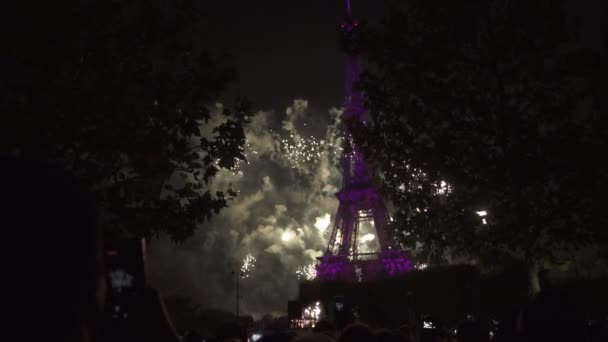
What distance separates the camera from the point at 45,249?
1.28m

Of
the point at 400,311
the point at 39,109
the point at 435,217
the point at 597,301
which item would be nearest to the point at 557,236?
the point at 435,217

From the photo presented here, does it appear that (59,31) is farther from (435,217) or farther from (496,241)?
(496,241)

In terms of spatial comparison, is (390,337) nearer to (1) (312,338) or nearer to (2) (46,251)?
(1) (312,338)

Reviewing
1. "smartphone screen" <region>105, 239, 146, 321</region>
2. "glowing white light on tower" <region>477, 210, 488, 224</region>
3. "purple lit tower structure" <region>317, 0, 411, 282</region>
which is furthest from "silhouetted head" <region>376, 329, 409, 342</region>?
"purple lit tower structure" <region>317, 0, 411, 282</region>

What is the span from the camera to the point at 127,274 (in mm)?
2490

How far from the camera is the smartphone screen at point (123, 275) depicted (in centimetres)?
241

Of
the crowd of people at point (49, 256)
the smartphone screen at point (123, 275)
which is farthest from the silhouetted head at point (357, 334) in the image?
the crowd of people at point (49, 256)

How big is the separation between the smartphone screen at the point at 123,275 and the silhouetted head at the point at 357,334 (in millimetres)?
3187

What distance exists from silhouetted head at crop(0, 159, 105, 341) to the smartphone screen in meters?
1.08

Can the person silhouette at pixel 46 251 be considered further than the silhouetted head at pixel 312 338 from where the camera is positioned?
No

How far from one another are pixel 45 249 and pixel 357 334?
4382 millimetres

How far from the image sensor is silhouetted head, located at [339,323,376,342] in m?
5.13

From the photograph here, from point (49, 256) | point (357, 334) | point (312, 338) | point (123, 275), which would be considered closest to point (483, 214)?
point (357, 334)

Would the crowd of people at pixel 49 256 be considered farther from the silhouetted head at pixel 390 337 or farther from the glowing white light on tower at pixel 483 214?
the glowing white light on tower at pixel 483 214
